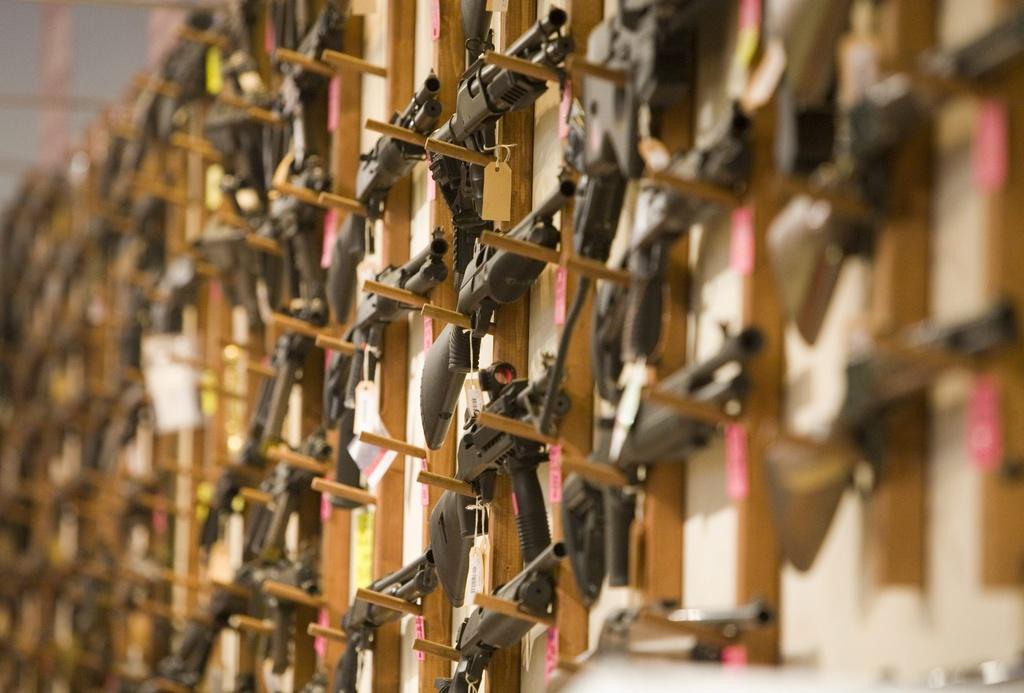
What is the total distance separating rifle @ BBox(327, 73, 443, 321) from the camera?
134 inches

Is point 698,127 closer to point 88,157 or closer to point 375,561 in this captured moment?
point 375,561

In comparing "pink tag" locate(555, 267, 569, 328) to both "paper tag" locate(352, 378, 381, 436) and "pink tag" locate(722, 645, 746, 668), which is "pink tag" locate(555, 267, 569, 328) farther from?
"paper tag" locate(352, 378, 381, 436)

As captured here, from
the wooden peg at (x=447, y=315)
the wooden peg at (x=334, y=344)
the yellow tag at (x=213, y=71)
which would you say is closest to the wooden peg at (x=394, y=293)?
the wooden peg at (x=447, y=315)

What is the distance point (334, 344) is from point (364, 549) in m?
0.52

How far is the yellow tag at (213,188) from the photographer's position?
549 cm

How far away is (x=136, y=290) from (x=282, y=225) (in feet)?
7.27

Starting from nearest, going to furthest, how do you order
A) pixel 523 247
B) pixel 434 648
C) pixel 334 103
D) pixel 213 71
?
1. pixel 523 247
2. pixel 434 648
3. pixel 334 103
4. pixel 213 71

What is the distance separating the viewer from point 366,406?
3.70m

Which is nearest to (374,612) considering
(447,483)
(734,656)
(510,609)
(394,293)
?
(447,483)

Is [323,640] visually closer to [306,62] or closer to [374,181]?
[374,181]

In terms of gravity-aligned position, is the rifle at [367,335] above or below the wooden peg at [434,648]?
above

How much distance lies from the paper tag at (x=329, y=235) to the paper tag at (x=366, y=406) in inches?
19.1

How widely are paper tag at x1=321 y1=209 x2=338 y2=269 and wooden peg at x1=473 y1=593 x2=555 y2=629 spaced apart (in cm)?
149

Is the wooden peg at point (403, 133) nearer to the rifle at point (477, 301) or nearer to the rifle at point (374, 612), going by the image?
the rifle at point (477, 301)
